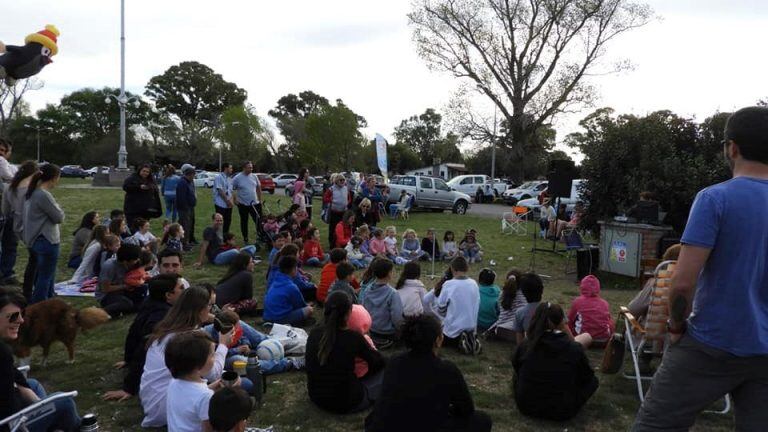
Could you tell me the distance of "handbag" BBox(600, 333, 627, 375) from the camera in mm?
4918

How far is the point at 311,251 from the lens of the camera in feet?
34.0

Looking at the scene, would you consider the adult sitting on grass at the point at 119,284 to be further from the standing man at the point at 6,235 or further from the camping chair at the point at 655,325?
the camping chair at the point at 655,325

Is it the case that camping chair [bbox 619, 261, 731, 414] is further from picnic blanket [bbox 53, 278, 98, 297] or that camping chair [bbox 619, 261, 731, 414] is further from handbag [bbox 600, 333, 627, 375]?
picnic blanket [bbox 53, 278, 98, 297]

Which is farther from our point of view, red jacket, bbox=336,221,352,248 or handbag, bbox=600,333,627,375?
red jacket, bbox=336,221,352,248

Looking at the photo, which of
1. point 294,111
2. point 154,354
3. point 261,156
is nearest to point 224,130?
point 261,156

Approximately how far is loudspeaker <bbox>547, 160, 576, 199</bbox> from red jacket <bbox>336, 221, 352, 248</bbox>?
4685mm

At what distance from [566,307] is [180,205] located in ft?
24.6

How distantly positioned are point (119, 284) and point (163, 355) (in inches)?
137

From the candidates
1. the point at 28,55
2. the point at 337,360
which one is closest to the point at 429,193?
the point at 28,55

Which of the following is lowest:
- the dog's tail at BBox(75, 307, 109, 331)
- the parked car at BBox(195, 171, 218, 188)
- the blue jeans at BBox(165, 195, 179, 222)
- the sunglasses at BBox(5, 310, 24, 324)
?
the dog's tail at BBox(75, 307, 109, 331)

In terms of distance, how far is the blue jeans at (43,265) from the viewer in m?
6.17

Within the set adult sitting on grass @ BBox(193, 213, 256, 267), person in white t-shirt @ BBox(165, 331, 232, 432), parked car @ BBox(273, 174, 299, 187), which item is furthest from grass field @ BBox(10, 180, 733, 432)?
parked car @ BBox(273, 174, 299, 187)

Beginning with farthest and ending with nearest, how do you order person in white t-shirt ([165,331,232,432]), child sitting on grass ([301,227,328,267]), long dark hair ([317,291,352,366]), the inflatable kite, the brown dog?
child sitting on grass ([301,227,328,267]) → the inflatable kite → the brown dog → long dark hair ([317,291,352,366]) → person in white t-shirt ([165,331,232,432])

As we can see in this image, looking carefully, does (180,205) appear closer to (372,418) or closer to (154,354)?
(154,354)
